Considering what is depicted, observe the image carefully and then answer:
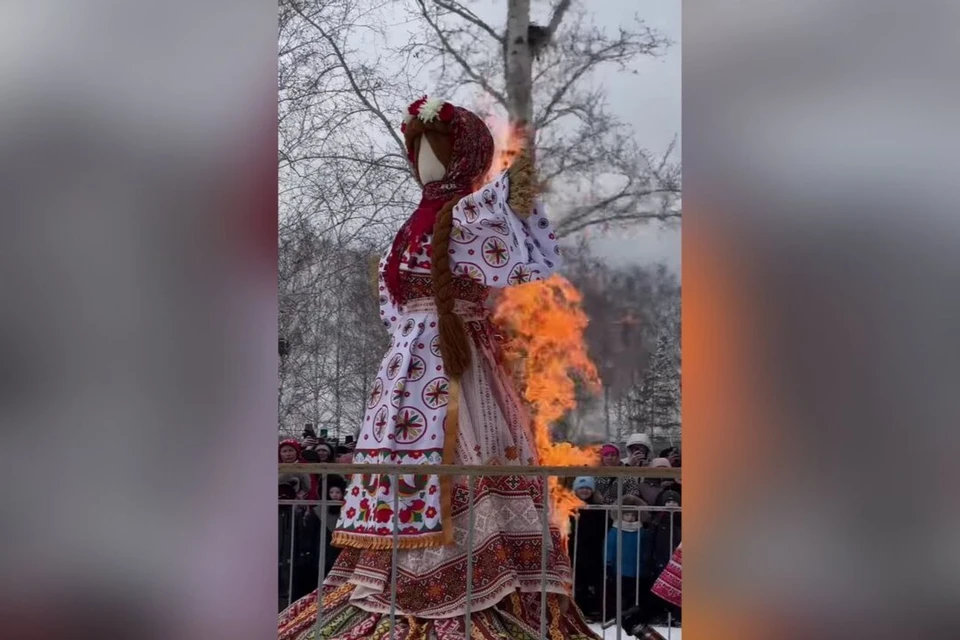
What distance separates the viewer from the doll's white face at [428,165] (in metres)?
4.14

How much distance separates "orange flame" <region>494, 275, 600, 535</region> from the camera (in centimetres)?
468

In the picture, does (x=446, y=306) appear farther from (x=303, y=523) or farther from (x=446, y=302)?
(x=303, y=523)

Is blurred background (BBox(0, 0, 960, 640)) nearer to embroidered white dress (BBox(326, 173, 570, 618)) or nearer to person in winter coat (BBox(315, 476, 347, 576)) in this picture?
embroidered white dress (BBox(326, 173, 570, 618))

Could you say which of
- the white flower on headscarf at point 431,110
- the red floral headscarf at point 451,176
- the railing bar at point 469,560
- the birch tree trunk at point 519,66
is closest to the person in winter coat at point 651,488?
the red floral headscarf at point 451,176

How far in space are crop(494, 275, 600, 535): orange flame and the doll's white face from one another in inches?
31.3

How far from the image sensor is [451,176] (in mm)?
4117

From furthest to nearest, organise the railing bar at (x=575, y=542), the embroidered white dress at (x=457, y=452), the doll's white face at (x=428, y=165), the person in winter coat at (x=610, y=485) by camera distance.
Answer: the person in winter coat at (x=610, y=485) < the railing bar at (x=575, y=542) < the doll's white face at (x=428, y=165) < the embroidered white dress at (x=457, y=452)

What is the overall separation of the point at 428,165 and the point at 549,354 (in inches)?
78.9

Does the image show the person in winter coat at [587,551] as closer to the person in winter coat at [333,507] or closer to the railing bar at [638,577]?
the railing bar at [638,577]

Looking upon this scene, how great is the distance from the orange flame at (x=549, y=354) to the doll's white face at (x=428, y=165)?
2.61 feet
